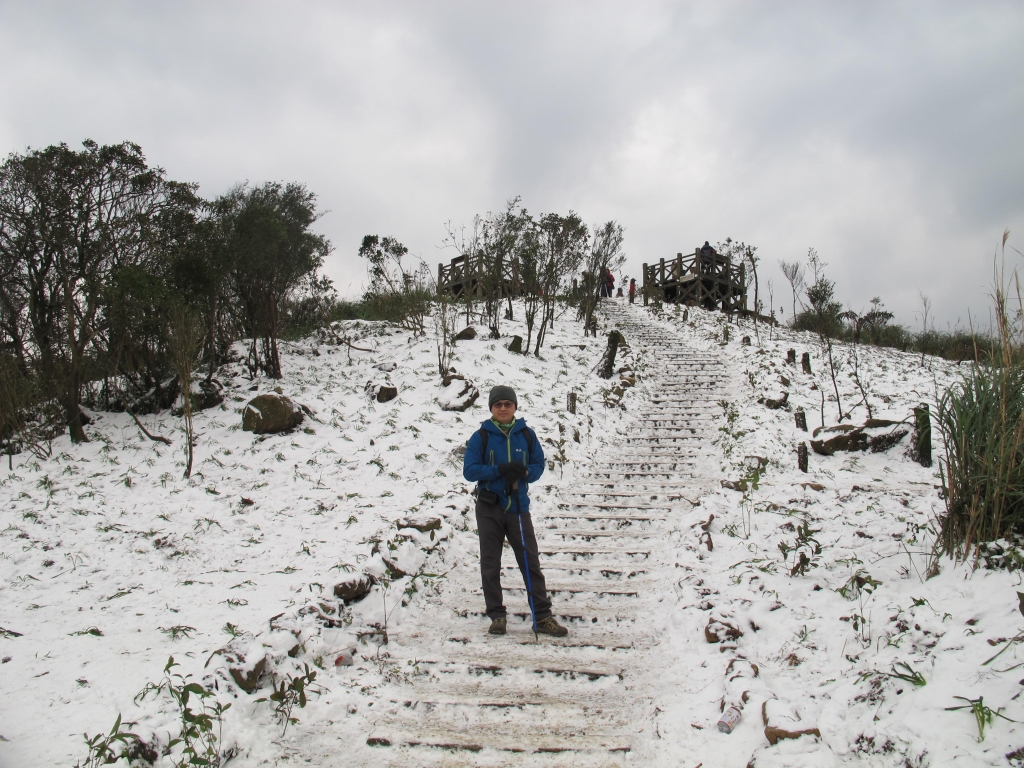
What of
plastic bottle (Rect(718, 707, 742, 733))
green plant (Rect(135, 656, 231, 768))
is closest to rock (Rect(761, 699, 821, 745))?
plastic bottle (Rect(718, 707, 742, 733))

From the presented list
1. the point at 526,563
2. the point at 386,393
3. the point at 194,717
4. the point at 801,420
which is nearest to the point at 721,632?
the point at 526,563

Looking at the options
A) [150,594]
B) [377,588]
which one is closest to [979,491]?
[377,588]

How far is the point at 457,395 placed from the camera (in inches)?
366

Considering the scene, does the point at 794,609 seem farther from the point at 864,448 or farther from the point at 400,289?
the point at 400,289

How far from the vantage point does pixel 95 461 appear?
23.1 feet

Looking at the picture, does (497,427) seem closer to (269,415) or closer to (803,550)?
(803,550)

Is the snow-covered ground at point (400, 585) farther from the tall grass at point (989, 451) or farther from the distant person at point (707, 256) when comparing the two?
the distant person at point (707, 256)

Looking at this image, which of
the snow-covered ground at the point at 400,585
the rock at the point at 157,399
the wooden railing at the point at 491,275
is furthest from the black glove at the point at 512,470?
the wooden railing at the point at 491,275

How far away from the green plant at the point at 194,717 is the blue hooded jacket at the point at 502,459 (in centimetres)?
189

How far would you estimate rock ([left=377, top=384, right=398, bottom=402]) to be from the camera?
9.62 metres

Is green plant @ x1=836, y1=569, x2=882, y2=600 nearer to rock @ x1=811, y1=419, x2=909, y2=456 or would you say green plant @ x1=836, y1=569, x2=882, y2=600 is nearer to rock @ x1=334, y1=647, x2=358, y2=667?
rock @ x1=334, y1=647, x2=358, y2=667

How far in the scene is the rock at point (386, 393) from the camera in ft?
31.6

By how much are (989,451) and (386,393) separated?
829 centimetres

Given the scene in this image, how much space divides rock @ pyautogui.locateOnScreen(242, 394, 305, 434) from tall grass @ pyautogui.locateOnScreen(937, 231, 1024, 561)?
777cm
